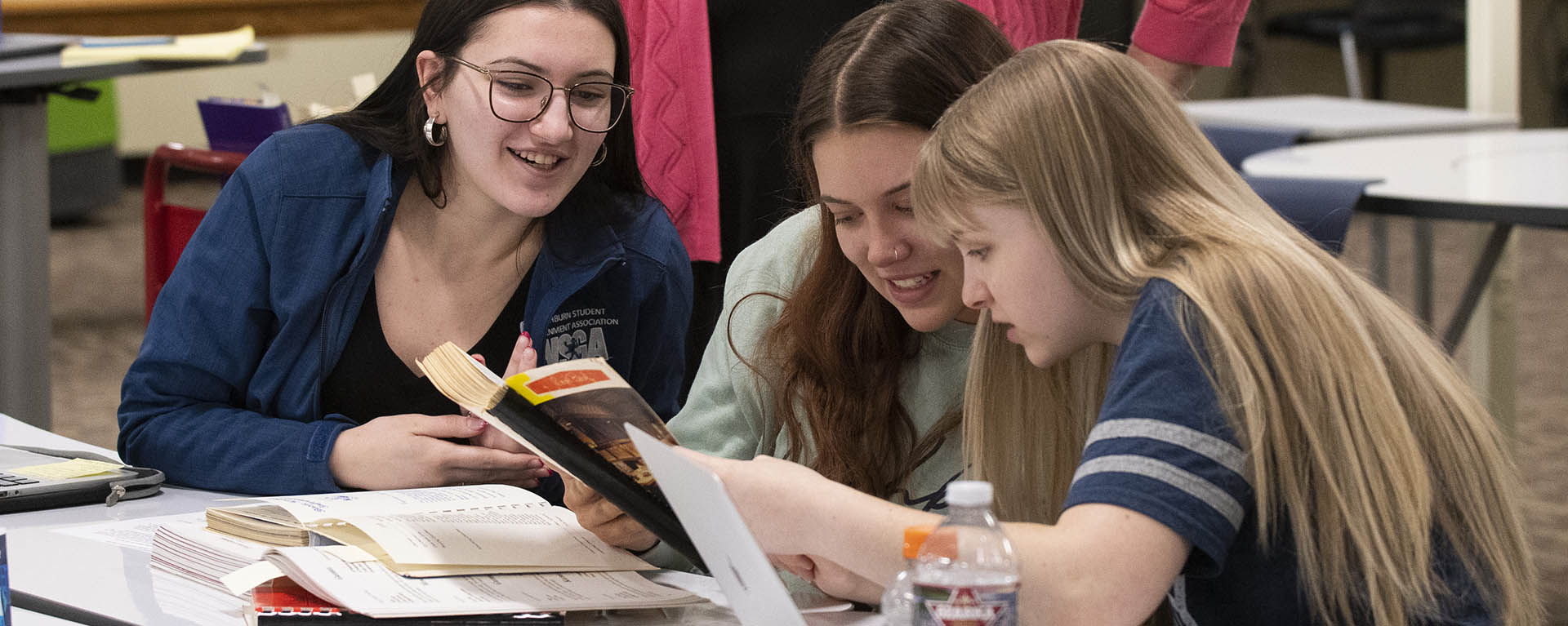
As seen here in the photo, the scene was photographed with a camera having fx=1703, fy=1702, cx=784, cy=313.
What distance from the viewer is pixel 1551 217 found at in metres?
2.77

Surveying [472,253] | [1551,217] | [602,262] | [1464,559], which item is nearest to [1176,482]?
[1464,559]

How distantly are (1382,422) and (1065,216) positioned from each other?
0.86 ft

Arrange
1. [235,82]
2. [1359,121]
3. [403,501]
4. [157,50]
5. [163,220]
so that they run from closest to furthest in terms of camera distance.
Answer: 1. [403,501]
2. [163,220]
3. [157,50]
4. [1359,121]
5. [235,82]

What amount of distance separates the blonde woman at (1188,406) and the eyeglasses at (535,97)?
67 centimetres

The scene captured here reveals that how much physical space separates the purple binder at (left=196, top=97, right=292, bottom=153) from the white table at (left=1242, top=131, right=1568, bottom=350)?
5.97 ft

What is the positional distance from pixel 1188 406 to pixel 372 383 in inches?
43.4

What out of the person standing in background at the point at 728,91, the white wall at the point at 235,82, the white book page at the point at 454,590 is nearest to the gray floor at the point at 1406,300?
the white wall at the point at 235,82

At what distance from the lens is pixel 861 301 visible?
5.58 ft

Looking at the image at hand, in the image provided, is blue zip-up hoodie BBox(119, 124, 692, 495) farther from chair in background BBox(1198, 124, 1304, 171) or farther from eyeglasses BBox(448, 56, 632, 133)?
chair in background BBox(1198, 124, 1304, 171)

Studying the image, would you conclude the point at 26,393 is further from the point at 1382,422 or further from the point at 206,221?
the point at 1382,422

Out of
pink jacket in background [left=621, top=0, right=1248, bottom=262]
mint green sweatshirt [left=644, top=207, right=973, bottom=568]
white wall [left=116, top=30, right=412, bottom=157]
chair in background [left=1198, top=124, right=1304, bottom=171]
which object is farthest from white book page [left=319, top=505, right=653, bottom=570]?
white wall [left=116, top=30, right=412, bottom=157]

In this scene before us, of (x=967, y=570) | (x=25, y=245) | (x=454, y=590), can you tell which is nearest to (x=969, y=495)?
(x=967, y=570)

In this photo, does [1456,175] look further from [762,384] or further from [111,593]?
[111,593]

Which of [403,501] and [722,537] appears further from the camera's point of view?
[403,501]
